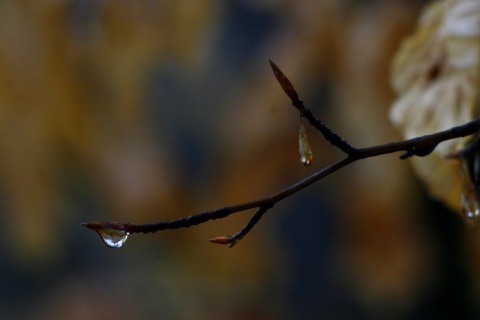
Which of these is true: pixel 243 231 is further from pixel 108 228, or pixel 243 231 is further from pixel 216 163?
pixel 216 163

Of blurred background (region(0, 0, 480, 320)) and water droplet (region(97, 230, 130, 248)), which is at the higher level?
blurred background (region(0, 0, 480, 320))

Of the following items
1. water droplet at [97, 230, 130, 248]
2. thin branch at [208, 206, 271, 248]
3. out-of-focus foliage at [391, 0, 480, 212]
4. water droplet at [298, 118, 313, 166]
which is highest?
out-of-focus foliage at [391, 0, 480, 212]

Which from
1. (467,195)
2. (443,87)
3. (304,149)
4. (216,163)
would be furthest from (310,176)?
(216,163)

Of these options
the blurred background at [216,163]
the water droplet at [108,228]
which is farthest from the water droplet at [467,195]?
the blurred background at [216,163]

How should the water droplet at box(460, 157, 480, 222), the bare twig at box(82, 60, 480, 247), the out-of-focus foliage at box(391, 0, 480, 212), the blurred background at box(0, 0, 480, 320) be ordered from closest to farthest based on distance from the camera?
the bare twig at box(82, 60, 480, 247) → the water droplet at box(460, 157, 480, 222) → the out-of-focus foliage at box(391, 0, 480, 212) → the blurred background at box(0, 0, 480, 320)

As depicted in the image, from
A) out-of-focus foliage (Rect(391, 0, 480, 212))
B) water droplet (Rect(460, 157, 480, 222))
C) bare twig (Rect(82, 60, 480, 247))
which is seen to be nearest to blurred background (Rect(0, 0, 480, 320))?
out-of-focus foliage (Rect(391, 0, 480, 212))

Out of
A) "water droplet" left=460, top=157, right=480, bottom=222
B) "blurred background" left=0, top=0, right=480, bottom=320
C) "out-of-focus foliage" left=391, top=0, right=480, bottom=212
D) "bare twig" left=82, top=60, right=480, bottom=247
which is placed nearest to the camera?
"bare twig" left=82, top=60, right=480, bottom=247

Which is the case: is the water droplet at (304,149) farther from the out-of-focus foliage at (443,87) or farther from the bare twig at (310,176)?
the out-of-focus foliage at (443,87)

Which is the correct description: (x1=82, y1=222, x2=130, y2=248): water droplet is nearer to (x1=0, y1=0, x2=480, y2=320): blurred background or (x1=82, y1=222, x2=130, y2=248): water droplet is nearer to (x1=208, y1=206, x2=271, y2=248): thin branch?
(x1=208, y1=206, x2=271, y2=248): thin branch
